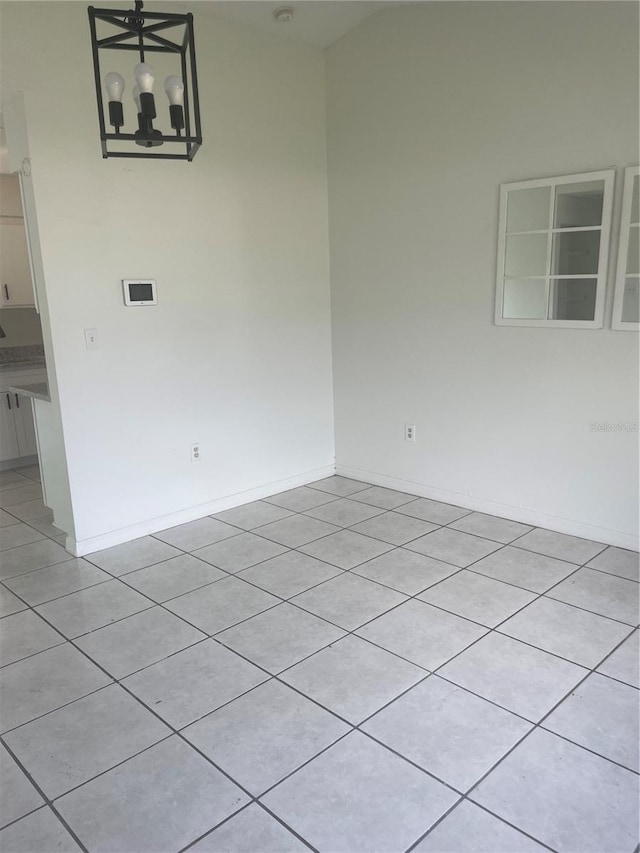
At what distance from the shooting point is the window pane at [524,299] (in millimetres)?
3344

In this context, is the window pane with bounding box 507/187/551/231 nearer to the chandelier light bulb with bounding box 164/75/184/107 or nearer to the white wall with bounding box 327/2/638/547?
the white wall with bounding box 327/2/638/547

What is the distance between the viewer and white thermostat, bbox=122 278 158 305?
339cm

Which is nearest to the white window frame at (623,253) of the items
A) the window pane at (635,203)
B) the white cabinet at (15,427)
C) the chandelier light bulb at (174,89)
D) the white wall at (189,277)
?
the window pane at (635,203)

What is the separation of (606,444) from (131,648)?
8.30ft

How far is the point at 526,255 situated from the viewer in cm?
337

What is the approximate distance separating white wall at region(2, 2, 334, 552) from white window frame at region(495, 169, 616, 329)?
1391mm

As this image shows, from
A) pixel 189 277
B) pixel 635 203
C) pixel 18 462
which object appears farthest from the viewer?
pixel 18 462

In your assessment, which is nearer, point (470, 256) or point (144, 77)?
point (144, 77)

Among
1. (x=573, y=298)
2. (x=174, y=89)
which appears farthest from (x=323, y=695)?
(x=573, y=298)

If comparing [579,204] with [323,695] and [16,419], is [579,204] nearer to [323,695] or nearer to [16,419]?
[323,695]

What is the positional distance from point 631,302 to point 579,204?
0.57 meters

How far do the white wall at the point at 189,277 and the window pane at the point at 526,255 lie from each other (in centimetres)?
145

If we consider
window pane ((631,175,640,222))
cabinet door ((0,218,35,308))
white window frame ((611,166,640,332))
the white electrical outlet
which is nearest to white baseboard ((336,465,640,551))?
white window frame ((611,166,640,332))

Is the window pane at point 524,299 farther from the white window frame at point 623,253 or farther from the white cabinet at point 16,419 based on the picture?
the white cabinet at point 16,419
